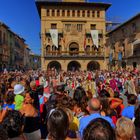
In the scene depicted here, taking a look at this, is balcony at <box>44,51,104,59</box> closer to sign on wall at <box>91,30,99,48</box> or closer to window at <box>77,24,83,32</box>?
sign on wall at <box>91,30,99,48</box>

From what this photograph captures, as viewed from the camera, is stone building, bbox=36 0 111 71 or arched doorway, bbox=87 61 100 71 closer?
stone building, bbox=36 0 111 71

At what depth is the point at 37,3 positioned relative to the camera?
5369 centimetres

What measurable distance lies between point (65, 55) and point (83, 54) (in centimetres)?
389

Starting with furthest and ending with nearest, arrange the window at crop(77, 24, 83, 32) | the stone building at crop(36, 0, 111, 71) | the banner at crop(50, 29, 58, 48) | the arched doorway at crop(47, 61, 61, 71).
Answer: the window at crop(77, 24, 83, 32) < the arched doorway at crop(47, 61, 61, 71) < the stone building at crop(36, 0, 111, 71) < the banner at crop(50, 29, 58, 48)

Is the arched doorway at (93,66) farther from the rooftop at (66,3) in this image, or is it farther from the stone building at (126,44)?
the rooftop at (66,3)

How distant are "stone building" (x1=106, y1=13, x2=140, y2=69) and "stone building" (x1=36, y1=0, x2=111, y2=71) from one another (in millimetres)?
3723

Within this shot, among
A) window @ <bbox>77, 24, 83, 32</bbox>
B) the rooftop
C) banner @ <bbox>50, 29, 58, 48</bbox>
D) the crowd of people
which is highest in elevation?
the rooftop

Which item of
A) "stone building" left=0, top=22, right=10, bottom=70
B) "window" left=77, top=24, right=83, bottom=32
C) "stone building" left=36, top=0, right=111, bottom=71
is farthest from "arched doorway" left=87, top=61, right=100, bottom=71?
"stone building" left=0, top=22, right=10, bottom=70

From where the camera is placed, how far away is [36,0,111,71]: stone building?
53.1 meters

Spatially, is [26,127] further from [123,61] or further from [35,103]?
[123,61]

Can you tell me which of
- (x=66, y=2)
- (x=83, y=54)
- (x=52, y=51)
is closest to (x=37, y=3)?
(x=66, y=2)

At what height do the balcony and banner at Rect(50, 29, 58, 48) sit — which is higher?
banner at Rect(50, 29, 58, 48)

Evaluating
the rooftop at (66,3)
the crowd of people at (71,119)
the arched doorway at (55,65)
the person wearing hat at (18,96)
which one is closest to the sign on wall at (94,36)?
the rooftop at (66,3)

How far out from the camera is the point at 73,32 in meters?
54.9
